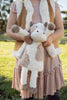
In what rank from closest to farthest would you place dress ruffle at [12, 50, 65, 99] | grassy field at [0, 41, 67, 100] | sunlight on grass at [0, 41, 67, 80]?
1. dress ruffle at [12, 50, 65, 99]
2. grassy field at [0, 41, 67, 100]
3. sunlight on grass at [0, 41, 67, 80]

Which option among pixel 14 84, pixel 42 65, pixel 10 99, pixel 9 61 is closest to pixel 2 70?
pixel 9 61

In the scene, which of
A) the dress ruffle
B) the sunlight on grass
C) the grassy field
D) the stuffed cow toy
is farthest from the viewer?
the sunlight on grass

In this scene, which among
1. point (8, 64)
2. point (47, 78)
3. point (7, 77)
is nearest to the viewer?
point (47, 78)

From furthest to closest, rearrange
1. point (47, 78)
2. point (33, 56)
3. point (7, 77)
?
1. point (7, 77)
2. point (47, 78)
3. point (33, 56)

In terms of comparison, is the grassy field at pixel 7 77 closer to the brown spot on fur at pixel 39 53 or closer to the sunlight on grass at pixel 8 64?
the sunlight on grass at pixel 8 64

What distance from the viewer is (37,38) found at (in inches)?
55.9

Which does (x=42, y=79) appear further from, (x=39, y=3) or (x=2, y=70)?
(x=2, y=70)

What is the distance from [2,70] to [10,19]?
2.13 metres

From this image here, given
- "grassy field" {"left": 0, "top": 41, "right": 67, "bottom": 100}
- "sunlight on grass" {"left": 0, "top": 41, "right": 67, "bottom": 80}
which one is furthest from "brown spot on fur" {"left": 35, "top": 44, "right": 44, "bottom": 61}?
"sunlight on grass" {"left": 0, "top": 41, "right": 67, "bottom": 80}

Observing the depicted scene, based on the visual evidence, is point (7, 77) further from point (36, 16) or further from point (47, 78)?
point (36, 16)

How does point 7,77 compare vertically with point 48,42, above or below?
below

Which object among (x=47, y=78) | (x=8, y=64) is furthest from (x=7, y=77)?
(x=47, y=78)

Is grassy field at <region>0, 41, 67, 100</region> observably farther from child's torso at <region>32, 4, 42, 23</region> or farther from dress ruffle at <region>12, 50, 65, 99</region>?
child's torso at <region>32, 4, 42, 23</region>

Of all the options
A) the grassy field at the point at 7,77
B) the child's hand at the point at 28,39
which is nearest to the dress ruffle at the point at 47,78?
the child's hand at the point at 28,39
